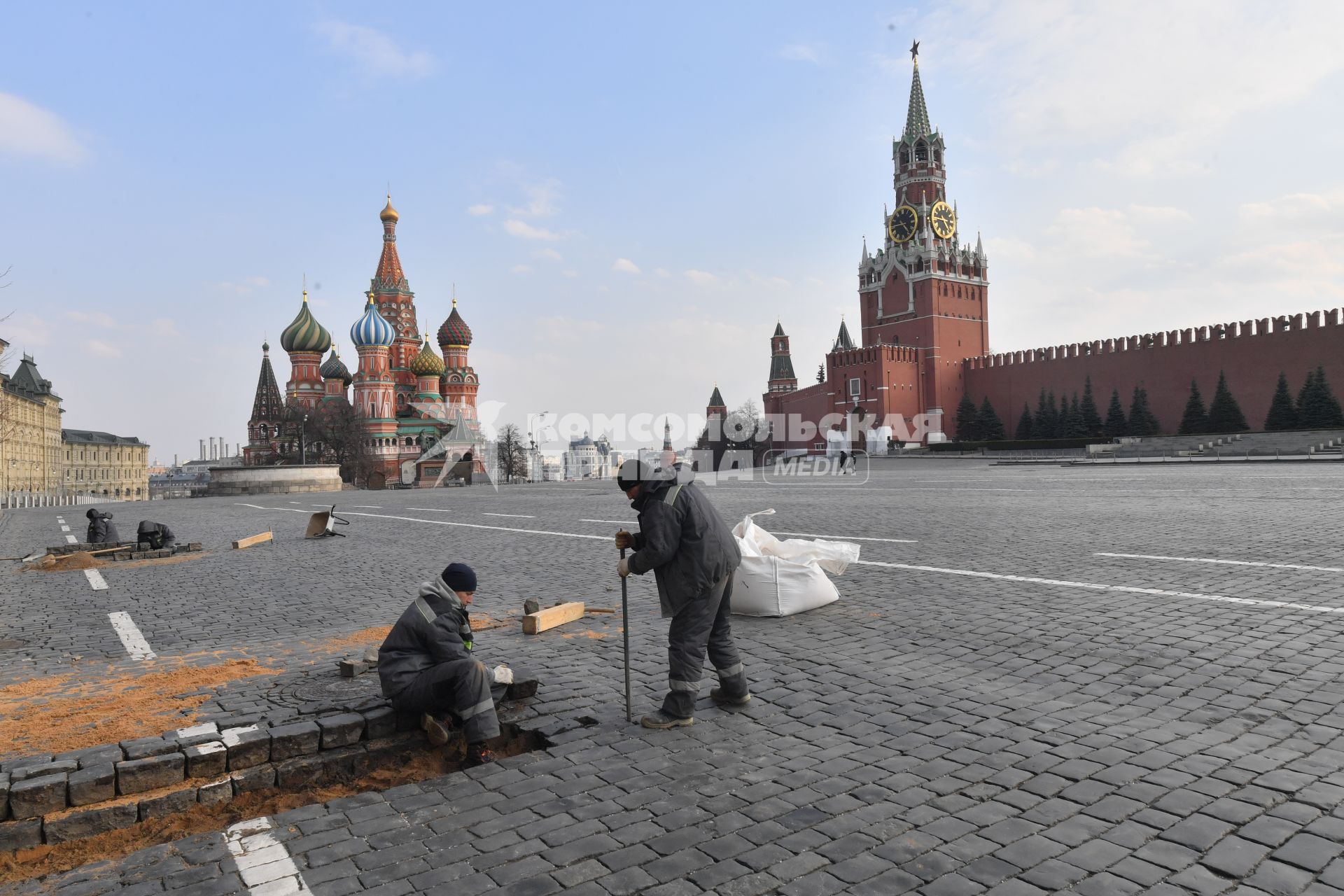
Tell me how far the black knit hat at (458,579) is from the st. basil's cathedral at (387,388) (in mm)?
56433

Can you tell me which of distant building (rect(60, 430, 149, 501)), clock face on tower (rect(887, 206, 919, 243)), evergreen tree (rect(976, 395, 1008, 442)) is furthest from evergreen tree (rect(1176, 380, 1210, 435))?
distant building (rect(60, 430, 149, 501))

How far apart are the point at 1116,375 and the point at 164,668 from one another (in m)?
60.0

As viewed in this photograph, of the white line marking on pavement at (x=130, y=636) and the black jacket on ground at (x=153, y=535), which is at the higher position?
the black jacket on ground at (x=153, y=535)

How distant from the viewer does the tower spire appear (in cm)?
7262

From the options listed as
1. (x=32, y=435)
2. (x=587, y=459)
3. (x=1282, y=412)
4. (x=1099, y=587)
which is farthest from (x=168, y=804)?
(x=587, y=459)

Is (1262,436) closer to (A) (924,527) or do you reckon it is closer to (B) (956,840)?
(A) (924,527)

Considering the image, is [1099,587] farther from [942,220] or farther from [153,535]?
[942,220]

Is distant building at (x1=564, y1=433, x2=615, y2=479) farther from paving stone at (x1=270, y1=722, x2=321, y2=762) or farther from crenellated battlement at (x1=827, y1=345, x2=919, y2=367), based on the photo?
paving stone at (x1=270, y1=722, x2=321, y2=762)

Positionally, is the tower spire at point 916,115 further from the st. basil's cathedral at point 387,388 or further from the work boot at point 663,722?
the work boot at point 663,722

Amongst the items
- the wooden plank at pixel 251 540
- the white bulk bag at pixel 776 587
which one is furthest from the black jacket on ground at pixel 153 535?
the white bulk bag at pixel 776 587

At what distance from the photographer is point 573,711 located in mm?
4305

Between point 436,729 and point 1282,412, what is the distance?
5343 cm

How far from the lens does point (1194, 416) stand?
4872 cm

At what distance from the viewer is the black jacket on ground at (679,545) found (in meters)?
4.17
